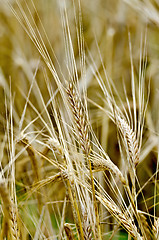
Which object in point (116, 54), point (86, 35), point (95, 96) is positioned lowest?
point (95, 96)

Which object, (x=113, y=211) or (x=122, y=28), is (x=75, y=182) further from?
(x=122, y=28)

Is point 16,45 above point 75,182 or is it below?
above

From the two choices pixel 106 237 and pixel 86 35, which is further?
pixel 86 35

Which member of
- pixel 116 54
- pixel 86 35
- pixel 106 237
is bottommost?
pixel 106 237

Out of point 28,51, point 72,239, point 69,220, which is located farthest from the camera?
point 28,51

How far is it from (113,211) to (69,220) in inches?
14.7

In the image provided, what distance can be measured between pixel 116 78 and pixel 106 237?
0.63 metres

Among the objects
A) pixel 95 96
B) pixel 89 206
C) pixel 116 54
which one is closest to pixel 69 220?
pixel 89 206

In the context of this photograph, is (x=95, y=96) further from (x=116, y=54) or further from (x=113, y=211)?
(x=113, y=211)

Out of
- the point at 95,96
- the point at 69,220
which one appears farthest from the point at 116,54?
the point at 69,220

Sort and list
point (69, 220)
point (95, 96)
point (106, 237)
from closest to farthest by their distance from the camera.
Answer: point (106, 237) → point (69, 220) → point (95, 96)

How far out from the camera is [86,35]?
51.1 inches

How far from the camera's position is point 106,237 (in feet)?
2.32

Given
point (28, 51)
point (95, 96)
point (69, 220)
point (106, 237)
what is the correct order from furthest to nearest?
point (28, 51) → point (95, 96) → point (69, 220) → point (106, 237)
